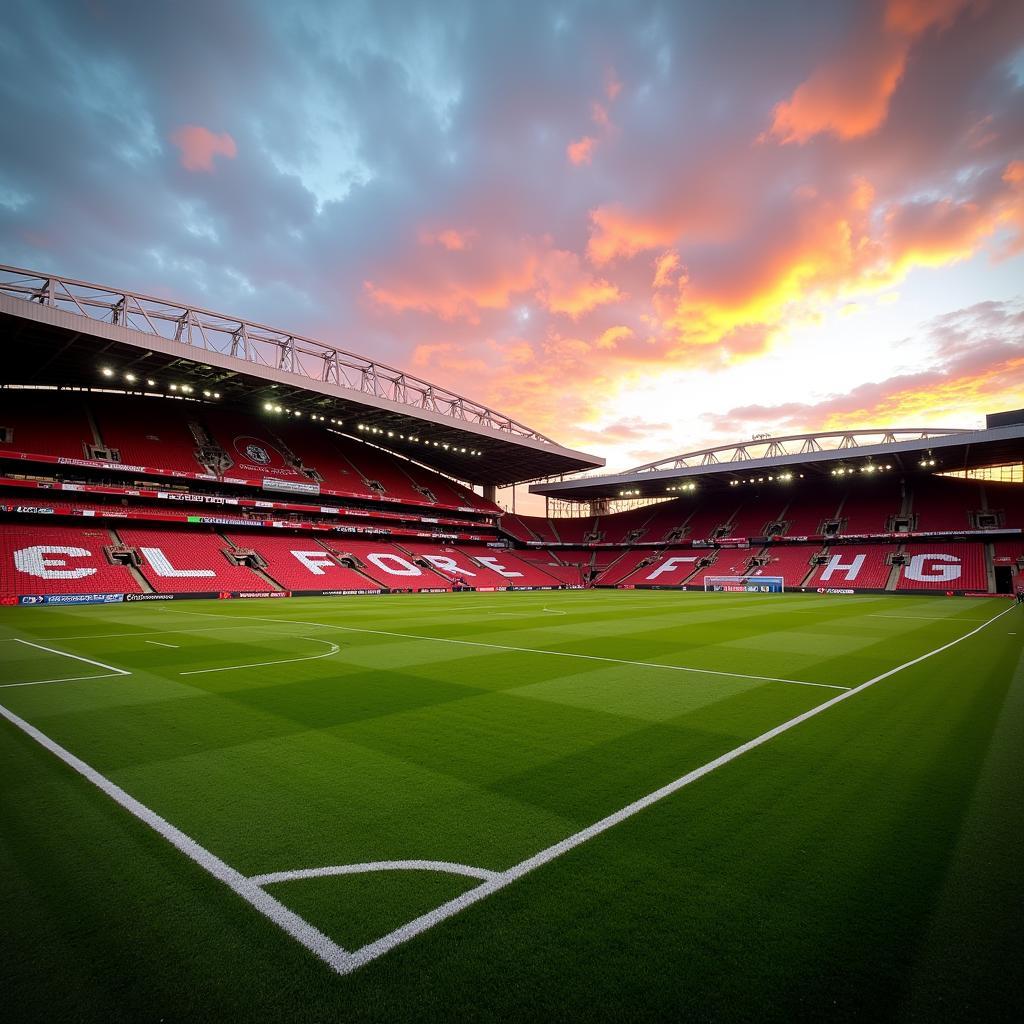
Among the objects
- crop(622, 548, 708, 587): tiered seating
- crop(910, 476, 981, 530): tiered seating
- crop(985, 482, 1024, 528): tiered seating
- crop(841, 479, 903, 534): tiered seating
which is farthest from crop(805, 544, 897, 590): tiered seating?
crop(985, 482, 1024, 528): tiered seating

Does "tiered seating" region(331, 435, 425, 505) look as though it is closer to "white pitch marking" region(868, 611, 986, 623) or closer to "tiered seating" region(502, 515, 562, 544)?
"tiered seating" region(502, 515, 562, 544)

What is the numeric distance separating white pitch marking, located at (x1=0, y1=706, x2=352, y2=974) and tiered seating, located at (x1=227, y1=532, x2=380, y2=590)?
118ft

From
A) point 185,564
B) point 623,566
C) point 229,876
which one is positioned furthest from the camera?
point 623,566

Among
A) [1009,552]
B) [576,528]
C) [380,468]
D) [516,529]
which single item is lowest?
[1009,552]

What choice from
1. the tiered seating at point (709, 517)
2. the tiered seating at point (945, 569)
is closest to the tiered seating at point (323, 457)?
the tiered seating at point (709, 517)

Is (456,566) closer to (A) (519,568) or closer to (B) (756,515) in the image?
(A) (519,568)

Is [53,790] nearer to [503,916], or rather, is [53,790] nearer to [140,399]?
[503,916]

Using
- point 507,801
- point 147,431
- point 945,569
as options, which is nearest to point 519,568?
point 147,431

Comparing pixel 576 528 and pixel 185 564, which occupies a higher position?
pixel 576 528

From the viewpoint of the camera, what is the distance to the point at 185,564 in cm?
3794

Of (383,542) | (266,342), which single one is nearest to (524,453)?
(383,542)

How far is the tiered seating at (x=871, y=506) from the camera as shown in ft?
176

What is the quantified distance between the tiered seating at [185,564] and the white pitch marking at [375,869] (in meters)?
36.5

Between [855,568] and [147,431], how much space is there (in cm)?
6187
